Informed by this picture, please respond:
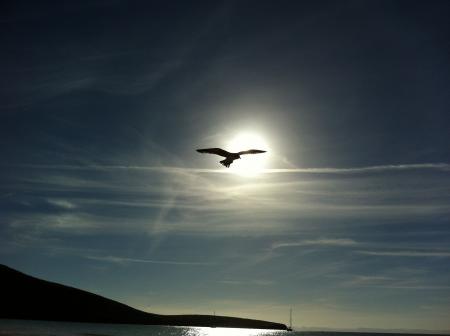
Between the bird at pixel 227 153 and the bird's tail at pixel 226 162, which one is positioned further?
the bird at pixel 227 153

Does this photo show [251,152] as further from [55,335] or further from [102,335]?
[102,335]

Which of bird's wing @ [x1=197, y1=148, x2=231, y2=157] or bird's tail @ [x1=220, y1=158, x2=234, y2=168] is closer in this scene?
bird's tail @ [x1=220, y1=158, x2=234, y2=168]

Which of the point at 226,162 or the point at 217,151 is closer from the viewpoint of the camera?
the point at 226,162

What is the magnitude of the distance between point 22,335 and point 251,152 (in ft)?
Result: 358

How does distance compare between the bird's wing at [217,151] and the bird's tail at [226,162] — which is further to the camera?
the bird's wing at [217,151]

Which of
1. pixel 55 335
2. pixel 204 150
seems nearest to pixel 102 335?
pixel 55 335

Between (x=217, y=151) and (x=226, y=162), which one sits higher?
(x=217, y=151)

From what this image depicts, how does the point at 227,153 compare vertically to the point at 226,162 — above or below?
above

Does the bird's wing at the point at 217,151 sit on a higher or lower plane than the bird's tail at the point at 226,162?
higher

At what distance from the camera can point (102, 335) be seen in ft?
593

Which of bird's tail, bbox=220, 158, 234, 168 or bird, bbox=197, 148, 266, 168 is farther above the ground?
bird, bbox=197, 148, 266, 168

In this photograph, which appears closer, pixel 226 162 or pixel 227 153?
pixel 226 162

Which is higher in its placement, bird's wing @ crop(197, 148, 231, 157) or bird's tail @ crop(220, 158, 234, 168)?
bird's wing @ crop(197, 148, 231, 157)

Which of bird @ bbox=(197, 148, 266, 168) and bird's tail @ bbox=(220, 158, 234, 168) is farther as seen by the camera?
bird @ bbox=(197, 148, 266, 168)
